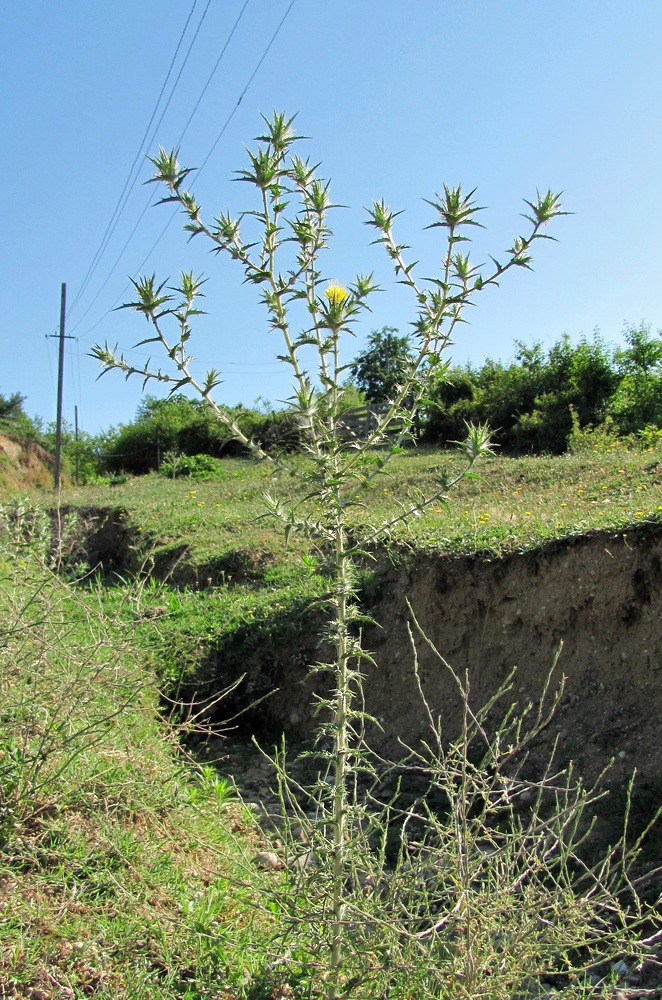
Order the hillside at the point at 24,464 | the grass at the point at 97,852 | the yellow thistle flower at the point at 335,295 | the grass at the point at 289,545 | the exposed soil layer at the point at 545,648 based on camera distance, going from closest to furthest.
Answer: the yellow thistle flower at the point at 335,295 → the grass at the point at 97,852 → the exposed soil layer at the point at 545,648 → the grass at the point at 289,545 → the hillside at the point at 24,464

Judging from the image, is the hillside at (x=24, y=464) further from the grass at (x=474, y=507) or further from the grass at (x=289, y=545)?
the grass at (x=289, y=545)

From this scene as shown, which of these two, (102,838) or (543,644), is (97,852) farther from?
(543,644)

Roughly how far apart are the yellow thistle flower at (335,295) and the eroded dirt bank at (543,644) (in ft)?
11.5

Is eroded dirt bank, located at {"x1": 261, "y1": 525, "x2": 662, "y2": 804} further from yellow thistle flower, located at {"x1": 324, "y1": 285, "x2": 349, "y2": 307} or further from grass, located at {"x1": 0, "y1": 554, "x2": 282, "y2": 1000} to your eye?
yellow thistle flower, located at {"x1": 324, "y1": 285, "x2": 349, "y2": 307}

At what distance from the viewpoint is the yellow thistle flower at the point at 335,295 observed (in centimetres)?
187

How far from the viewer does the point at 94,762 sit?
3.33 m

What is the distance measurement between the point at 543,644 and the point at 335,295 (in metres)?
4.13

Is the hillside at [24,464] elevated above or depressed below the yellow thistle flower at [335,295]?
above

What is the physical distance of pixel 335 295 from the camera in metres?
1.89

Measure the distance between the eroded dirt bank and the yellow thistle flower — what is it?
3.51m

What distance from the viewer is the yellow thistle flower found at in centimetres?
187

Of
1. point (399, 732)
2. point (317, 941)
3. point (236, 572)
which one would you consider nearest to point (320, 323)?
point (317, 941)

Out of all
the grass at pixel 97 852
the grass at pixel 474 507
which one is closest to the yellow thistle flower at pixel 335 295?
the grass at pixel 474 507

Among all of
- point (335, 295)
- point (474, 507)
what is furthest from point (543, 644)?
point (335, 295)
